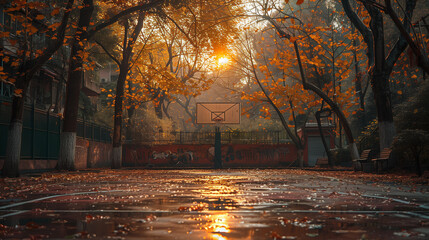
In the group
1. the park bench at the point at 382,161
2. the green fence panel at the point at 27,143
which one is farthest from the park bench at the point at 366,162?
the green fence panel at the point at 27,143

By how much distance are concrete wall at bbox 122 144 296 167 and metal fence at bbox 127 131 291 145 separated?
0.33 m

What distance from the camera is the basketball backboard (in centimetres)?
3822

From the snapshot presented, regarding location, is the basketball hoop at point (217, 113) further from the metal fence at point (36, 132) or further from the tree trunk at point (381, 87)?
the tree trunk at point (381, 87)

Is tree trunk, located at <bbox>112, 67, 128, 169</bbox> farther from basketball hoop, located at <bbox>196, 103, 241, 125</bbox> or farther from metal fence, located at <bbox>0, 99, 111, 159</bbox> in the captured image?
basketball hoop, located at <bbox>196, 103, 241, 125</bbox>

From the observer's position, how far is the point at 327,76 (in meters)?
34.4

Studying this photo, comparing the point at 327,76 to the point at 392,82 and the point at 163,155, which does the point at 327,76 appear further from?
the point at 163,155

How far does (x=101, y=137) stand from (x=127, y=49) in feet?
28.8

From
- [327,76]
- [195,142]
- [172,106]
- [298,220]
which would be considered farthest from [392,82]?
[172,106]

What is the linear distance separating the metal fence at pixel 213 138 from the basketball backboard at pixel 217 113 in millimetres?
1011

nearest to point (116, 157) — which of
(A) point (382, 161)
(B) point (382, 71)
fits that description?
(A) point (382, 161)

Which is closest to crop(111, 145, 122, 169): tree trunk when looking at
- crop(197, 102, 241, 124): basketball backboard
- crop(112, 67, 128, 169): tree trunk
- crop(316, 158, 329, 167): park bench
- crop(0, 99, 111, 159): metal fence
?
crop(112, 67, 128, 169): tree trunk

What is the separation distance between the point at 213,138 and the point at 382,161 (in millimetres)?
20269

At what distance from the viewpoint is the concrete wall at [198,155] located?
37.6m

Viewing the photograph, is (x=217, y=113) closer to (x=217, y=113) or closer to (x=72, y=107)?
(x=217, y=113)
